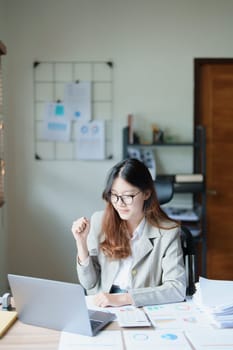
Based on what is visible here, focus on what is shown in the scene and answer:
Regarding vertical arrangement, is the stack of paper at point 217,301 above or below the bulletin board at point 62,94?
below

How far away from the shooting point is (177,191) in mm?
3311

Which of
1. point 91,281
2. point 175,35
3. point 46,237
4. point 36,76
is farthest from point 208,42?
point 91,281

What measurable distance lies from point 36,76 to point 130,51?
74 centimetres

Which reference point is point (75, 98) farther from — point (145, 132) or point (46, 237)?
point (46, 237)

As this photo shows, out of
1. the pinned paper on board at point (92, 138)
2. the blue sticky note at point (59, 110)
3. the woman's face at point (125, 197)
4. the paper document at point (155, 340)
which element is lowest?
the paper document at point (155, 340)

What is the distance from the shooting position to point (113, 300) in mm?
1620

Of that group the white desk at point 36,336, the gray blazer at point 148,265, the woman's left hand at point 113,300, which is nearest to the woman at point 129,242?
the gray blazer at point 148,265

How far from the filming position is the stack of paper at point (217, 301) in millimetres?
1460

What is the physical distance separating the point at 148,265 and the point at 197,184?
4.98 ft

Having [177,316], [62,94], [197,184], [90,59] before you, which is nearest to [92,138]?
[62,94]

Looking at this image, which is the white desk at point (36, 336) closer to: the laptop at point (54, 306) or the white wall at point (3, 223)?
the laptop at point (54, 306)

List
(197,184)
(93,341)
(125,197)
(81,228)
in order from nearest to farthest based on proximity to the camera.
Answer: (93,341) < (81,228) < (125,197) < (197,184)

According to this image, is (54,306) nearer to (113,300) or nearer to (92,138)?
(113,300)

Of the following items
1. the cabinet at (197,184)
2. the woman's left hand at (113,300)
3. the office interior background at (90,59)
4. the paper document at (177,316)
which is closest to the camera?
the paper document at (177,316)
